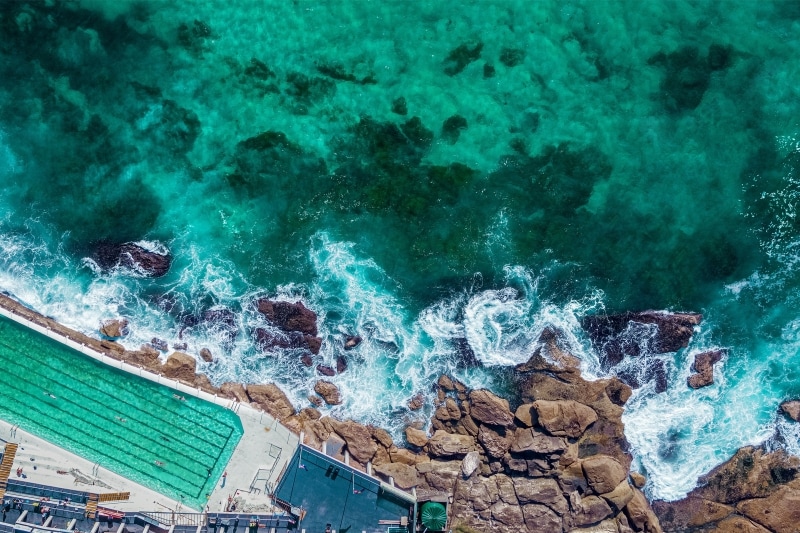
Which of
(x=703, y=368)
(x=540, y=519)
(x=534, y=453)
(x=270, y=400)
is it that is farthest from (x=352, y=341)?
(x=703, y=368)

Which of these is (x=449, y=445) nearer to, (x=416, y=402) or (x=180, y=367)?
(x=416, y=402)

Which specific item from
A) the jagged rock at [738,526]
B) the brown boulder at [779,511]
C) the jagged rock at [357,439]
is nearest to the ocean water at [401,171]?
the jagged rock at [357,439]

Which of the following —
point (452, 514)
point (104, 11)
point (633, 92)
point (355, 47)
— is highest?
point (633, 92)

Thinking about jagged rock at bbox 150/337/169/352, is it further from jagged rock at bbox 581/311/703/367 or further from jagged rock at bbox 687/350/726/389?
jagged rock at bbox 687/350/726/389

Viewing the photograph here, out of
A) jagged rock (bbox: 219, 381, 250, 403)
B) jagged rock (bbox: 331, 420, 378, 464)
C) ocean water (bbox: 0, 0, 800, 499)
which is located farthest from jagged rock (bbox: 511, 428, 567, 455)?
jagged rock (bbox: 219, 381, 250, 403)

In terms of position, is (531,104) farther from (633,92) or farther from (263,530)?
(263,530)

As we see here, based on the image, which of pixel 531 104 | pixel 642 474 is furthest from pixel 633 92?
pixel 642 474
